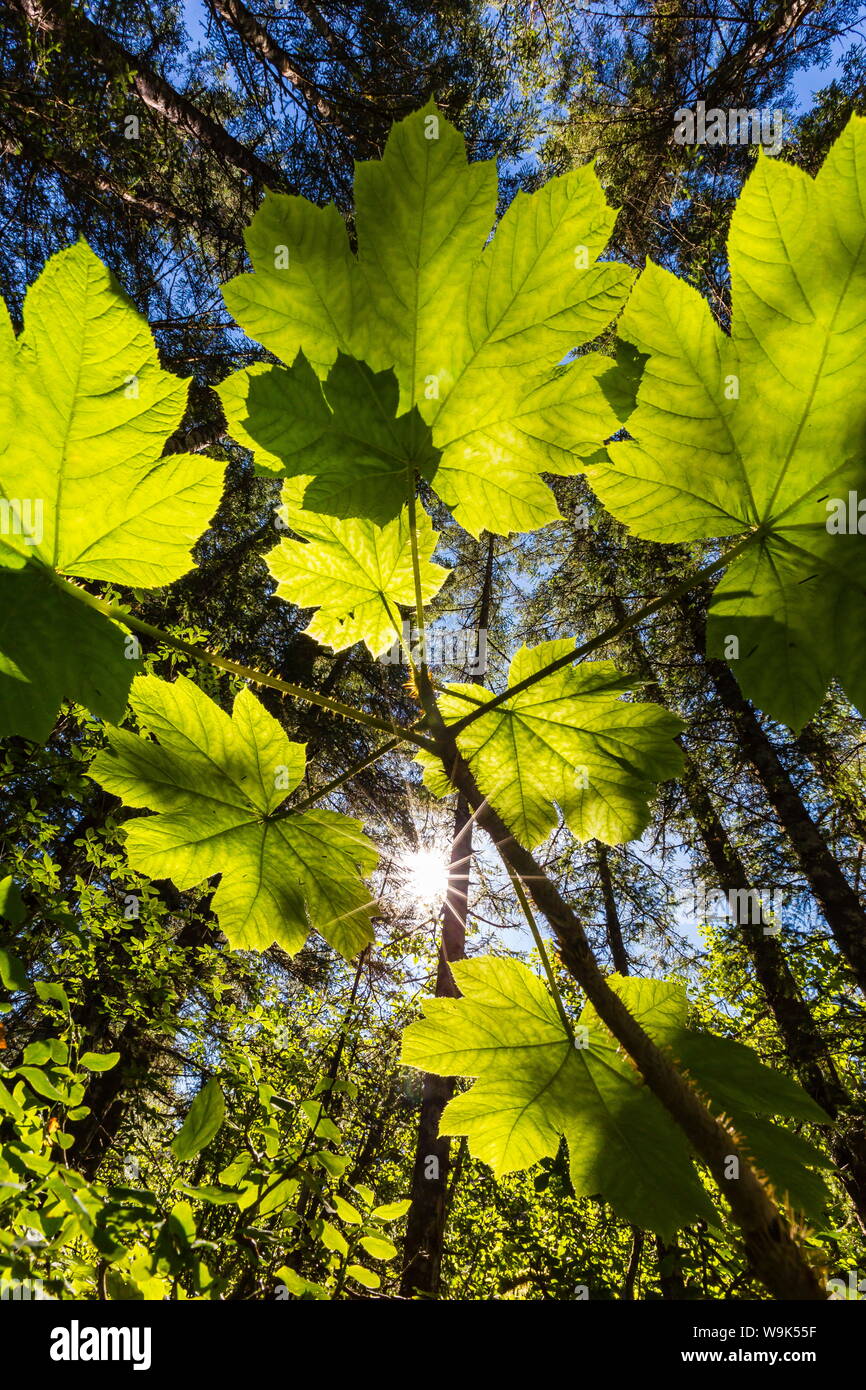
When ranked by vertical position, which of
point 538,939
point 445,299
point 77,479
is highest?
point 445,299

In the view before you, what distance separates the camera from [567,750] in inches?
44.3

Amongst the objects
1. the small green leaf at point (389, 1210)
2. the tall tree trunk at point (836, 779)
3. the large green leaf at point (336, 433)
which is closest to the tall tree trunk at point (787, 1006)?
the tall tree trunk at point (836, 779)

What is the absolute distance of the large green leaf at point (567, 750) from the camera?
107 cm

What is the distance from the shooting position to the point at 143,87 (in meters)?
6.02

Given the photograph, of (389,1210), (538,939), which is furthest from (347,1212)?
(538,939)

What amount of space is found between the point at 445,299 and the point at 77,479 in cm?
54

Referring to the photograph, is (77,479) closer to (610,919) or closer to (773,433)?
(773,433)

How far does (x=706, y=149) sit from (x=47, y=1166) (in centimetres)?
1002

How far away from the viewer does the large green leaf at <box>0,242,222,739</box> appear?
0.84 metres

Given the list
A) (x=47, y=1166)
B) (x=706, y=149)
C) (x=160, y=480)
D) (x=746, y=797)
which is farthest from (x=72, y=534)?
(x=746, y=797)

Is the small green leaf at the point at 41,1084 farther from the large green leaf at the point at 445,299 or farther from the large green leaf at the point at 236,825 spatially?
the large green leaf at the point at 445,299

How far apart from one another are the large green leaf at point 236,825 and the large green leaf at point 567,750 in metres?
0.22

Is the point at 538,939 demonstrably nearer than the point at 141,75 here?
Yes

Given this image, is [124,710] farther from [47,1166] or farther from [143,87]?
[143,87]
